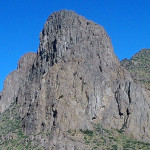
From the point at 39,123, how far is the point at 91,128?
15776mm

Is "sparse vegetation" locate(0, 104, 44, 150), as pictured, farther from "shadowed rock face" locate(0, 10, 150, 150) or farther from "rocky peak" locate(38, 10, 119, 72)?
"rocky peak" locate(38, 10, 119, 72)

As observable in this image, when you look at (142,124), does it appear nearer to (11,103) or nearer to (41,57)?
(41,57)

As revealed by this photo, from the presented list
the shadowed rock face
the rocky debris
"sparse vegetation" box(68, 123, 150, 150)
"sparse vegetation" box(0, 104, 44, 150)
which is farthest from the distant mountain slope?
"sparse vegetation" box(0, 104, 44, 150)

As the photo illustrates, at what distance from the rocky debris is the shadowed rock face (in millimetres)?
18927

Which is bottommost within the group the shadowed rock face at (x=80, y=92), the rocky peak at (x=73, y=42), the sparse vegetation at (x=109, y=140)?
the sparse vegetation at (x=109, y=140)

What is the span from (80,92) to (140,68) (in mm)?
54223

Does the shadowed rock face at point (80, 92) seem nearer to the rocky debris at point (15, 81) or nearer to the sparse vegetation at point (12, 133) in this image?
the sparse vegetation at point (12, 133)

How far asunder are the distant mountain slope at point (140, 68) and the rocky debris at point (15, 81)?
139 ft

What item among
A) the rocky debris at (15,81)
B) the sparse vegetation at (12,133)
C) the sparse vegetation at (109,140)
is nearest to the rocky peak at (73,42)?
the rocky debris at (15,81)

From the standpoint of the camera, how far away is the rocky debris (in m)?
157

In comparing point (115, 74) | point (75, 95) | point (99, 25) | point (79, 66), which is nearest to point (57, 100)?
point (75, 95)

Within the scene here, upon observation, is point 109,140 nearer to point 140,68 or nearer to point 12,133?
point 12,133

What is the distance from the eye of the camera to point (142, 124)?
123 meters

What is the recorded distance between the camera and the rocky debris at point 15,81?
157 m
